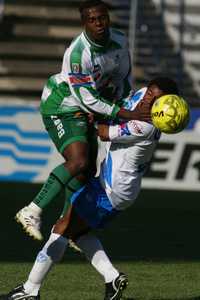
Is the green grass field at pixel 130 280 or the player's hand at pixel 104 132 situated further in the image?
the green grass field at pixel 130 280

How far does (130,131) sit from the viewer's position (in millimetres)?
6938

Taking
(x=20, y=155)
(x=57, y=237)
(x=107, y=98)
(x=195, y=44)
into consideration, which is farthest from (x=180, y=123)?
(x=195, y=44)

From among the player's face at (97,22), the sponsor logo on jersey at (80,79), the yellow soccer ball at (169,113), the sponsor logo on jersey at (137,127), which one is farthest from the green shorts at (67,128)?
the yellow soccer ball at (169,113)

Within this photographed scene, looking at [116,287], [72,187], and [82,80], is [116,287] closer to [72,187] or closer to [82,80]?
[72,187]

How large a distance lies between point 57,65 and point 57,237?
11011 millimetres

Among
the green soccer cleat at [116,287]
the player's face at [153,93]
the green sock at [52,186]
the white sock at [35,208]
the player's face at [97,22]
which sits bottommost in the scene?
the green soccer cleat at [116,287]

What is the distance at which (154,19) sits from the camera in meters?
17.5

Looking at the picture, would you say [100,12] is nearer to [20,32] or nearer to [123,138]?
[123,138]

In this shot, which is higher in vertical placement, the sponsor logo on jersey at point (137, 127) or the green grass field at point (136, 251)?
the sponsor logo on jersey at point (137, 127)

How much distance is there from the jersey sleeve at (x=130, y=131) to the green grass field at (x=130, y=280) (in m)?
1.24

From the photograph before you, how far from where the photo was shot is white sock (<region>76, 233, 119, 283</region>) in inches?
283

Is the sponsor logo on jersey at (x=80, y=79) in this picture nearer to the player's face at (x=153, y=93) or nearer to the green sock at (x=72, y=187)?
the green sock at (x=72, y=187)

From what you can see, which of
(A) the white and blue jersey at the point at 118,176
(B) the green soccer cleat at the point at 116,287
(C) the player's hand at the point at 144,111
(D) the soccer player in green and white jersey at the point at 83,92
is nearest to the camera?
(C) the player's hand at the point at 144,111

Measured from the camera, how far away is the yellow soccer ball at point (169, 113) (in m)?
6.68
